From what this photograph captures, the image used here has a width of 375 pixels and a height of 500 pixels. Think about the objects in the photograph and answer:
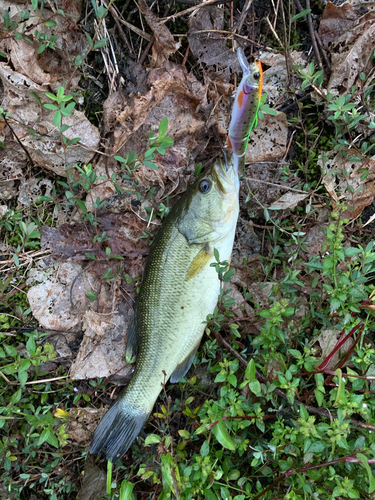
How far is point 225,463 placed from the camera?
2.61 m

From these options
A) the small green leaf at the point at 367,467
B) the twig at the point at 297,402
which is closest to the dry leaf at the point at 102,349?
the twig at the point at 297,402

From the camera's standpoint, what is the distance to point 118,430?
2904 millimetres

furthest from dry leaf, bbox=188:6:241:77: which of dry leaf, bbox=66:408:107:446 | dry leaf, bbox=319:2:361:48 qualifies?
dry leaf, bbox=66:408:107:446

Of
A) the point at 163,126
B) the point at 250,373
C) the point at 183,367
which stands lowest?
the point at 183,367

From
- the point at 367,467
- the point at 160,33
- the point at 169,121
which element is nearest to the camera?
the point at 367,467

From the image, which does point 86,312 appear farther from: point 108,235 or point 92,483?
point 92,483

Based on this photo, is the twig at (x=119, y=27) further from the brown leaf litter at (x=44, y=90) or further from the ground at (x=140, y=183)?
the brown leaf litter at (x=44, y=90)

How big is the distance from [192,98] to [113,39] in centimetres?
96

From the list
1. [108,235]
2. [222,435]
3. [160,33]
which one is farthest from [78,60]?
[222,435]

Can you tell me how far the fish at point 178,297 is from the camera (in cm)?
291

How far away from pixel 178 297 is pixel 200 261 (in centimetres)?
37

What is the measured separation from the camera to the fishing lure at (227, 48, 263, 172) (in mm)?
2312

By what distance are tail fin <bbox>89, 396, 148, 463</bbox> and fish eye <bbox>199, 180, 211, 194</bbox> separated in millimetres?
1930

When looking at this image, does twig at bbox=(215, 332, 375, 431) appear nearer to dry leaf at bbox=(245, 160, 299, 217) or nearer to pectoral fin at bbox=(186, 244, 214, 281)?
pectoral fin at bbox=(186, 244, 214, 281)
